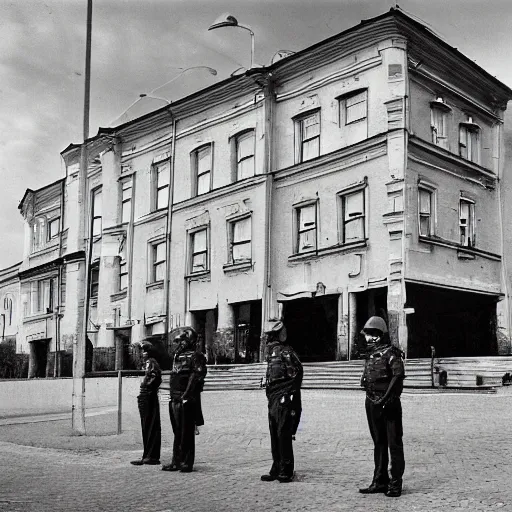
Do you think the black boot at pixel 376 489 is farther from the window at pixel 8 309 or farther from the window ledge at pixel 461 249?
the window at pixel 8 309

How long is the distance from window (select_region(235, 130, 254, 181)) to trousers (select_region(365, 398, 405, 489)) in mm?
14570

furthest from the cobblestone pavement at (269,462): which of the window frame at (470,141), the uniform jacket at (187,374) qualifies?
the window frame at (470,141)

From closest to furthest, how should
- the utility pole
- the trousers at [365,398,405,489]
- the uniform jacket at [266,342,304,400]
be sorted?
the trousers at [365,398,405,489] < the uniform jacket at [266,342,304,400] < the utility pole

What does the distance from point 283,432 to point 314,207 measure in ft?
41.1

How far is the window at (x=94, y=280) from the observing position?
67.7 ft

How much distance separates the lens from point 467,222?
765 inches

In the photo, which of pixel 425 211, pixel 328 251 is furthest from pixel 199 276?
pixel 425 211

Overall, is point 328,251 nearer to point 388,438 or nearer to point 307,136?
point 307,136

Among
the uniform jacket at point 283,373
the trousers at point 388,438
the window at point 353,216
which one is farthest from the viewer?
the window at point 353,216

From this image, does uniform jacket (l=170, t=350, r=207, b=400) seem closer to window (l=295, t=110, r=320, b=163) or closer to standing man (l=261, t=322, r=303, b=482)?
standing man (l=261, t=322, r=303, b=482)

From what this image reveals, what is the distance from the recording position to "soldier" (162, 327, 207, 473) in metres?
8.93

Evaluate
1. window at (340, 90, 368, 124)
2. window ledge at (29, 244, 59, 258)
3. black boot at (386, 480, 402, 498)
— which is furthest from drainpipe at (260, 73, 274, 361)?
black boot at (386, 480, 402, 498)

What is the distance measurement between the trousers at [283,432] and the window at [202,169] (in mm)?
14468

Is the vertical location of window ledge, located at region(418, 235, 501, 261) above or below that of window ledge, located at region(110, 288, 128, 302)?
above
